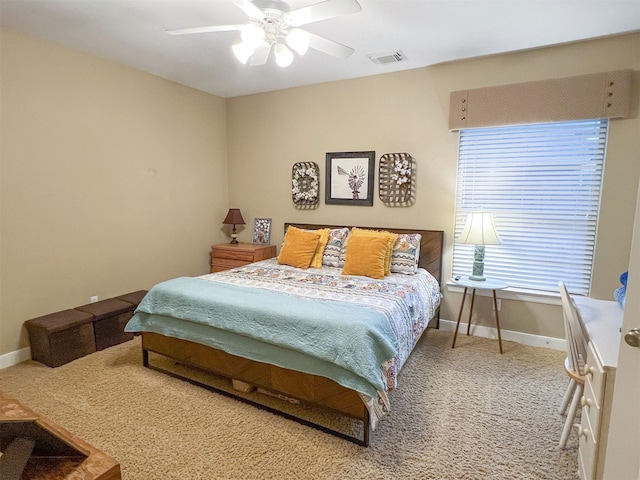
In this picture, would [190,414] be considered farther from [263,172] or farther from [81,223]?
[263,172]

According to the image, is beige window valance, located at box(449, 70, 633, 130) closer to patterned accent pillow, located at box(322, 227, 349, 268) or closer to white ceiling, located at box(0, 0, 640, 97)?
white ceiling, located at box(0, 0, 640, 97)

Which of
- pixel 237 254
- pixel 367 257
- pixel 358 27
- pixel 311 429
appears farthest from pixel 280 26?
pixel 237 254

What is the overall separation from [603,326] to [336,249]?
7.44 feet

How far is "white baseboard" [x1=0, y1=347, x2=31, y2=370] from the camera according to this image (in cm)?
277

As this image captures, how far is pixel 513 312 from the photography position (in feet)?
10.8

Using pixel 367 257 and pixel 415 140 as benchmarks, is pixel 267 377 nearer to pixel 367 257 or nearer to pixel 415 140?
pixel 367 257

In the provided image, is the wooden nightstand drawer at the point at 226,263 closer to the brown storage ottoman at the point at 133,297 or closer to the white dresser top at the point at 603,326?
the brown storage ottoman at the point at 133,297

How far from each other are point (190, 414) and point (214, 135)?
3.48 metres

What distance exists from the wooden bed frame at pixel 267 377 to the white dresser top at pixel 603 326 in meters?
1.14

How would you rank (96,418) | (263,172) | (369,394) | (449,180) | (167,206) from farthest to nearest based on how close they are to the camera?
(263,172)
(167,206)
(449,180)
(96,418)
(369,394)

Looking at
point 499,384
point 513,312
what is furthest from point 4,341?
point 513,312

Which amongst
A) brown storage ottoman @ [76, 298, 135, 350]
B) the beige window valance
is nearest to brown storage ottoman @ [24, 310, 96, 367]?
brown storage ottoman @ [76, 298, 135, 350]

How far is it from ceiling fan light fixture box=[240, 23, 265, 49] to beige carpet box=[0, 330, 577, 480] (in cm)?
232

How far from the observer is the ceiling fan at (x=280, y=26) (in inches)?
72.4
